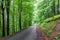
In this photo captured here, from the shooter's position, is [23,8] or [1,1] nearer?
[1,1]

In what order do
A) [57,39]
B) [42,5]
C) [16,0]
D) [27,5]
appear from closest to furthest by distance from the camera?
[57,39], [16,0], [27,5], [42,5]

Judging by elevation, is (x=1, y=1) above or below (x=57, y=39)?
above

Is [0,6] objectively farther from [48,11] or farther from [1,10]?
[48,11]

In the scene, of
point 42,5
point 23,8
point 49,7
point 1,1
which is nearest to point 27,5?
point 23,8

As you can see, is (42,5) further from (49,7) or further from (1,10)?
(1,10)

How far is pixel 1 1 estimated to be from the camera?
21.1 meters

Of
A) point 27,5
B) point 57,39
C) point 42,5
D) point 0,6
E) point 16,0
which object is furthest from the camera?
point 42,5

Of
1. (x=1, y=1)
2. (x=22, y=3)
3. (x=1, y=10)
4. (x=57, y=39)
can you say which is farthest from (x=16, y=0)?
(x=57, y=39)

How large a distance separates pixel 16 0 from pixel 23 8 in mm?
3980

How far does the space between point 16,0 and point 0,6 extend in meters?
12.7

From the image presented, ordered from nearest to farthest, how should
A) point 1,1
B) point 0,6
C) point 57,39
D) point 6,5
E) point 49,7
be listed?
point 57,39 < point 1,1 < point 0,6 < point 6,5 < point 49,7

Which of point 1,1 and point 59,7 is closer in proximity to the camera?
point 1,1

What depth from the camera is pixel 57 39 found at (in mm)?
12453

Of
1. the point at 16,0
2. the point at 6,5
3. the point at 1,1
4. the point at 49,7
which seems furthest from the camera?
the point at 49,7
